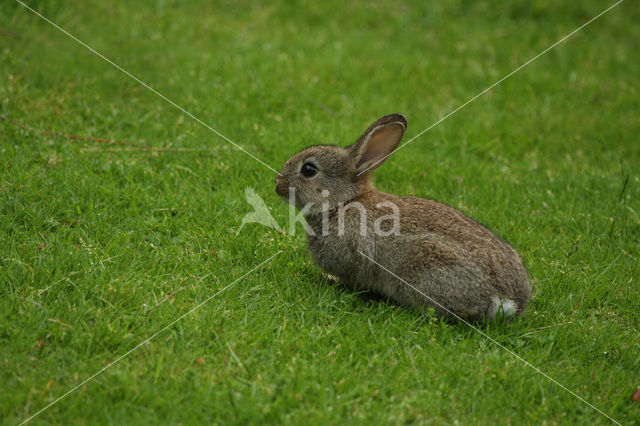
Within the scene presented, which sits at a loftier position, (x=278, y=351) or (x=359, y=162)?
(x=359, y=162)

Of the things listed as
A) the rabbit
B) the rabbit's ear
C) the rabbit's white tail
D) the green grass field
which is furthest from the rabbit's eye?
the rabbit's white tail

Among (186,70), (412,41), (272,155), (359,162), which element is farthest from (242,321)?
(412,41)

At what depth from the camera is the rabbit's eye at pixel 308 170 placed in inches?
226

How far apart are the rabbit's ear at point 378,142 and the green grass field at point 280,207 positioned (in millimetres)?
1062

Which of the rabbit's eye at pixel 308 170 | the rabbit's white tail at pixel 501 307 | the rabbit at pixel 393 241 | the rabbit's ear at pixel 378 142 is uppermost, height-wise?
the rabbit's ear at pixel 378 142

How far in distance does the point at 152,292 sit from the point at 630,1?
13.0 meters

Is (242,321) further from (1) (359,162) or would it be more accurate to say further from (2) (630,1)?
(2) (630,1)

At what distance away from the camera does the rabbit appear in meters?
5.02

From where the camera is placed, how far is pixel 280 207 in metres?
6.56

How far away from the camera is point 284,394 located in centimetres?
402

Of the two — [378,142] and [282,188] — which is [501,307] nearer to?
[378,142]

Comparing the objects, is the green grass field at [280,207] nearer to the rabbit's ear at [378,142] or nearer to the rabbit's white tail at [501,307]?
the rabbit's white tail at [501,307]

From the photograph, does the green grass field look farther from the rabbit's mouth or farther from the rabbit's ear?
the rabbit's ear

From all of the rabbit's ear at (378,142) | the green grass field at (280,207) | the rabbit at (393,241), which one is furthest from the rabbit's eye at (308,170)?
the green grass field at (280,207)
